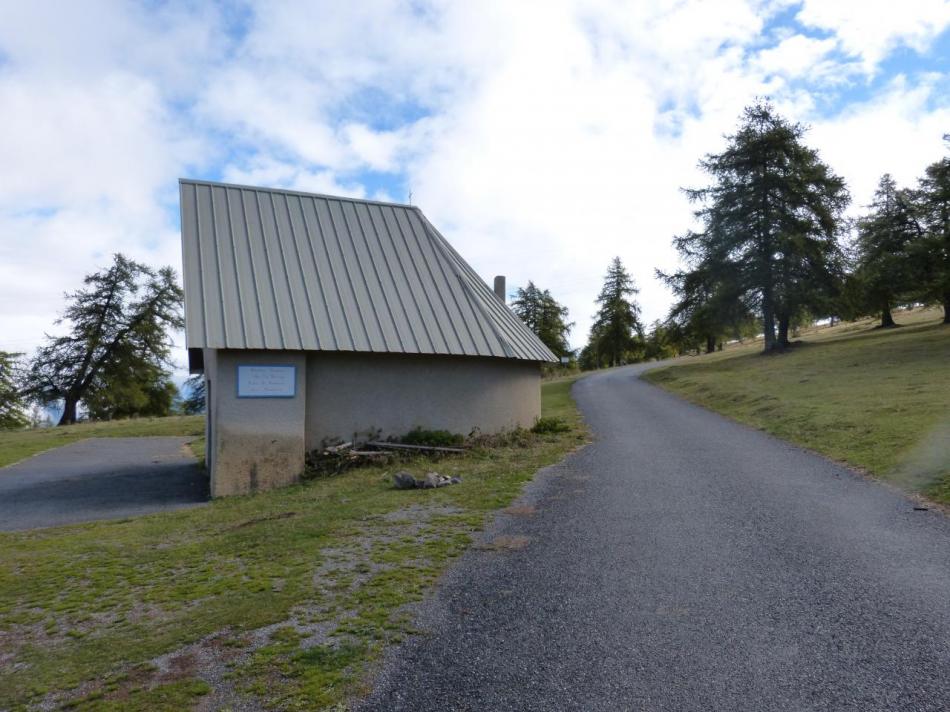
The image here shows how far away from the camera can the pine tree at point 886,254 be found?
3269 centimetres

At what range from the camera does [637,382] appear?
110 feet

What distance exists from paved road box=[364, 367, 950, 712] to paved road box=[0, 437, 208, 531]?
292 inches

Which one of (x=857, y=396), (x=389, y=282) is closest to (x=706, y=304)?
(x=857, y=396)

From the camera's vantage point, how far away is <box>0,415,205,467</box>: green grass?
2075 centimetres

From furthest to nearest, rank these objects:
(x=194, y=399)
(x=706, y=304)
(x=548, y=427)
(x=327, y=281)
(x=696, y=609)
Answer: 1. (x=194, y=399)
2. (x=706, y=304)
3. (x=548, y=427)
4. (x=327, y=281)
5. (x=696, y=609)

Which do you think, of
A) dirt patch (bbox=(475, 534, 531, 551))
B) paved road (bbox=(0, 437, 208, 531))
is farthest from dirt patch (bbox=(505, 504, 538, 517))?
paved road (bbox=(0, 437, 208, 531))

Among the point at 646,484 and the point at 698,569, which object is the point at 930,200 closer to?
the point at 646,484

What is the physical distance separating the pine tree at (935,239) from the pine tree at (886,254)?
679 mm

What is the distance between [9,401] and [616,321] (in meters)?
50.4

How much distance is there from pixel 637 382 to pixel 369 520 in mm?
26879

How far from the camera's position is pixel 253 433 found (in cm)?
1241

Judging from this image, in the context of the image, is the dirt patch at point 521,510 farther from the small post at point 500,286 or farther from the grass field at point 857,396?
the small post at point 500,286

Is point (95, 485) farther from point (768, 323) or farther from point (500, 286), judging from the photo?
point (768, 323)

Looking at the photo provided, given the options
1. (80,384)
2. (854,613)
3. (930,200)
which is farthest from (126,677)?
(80,384)
